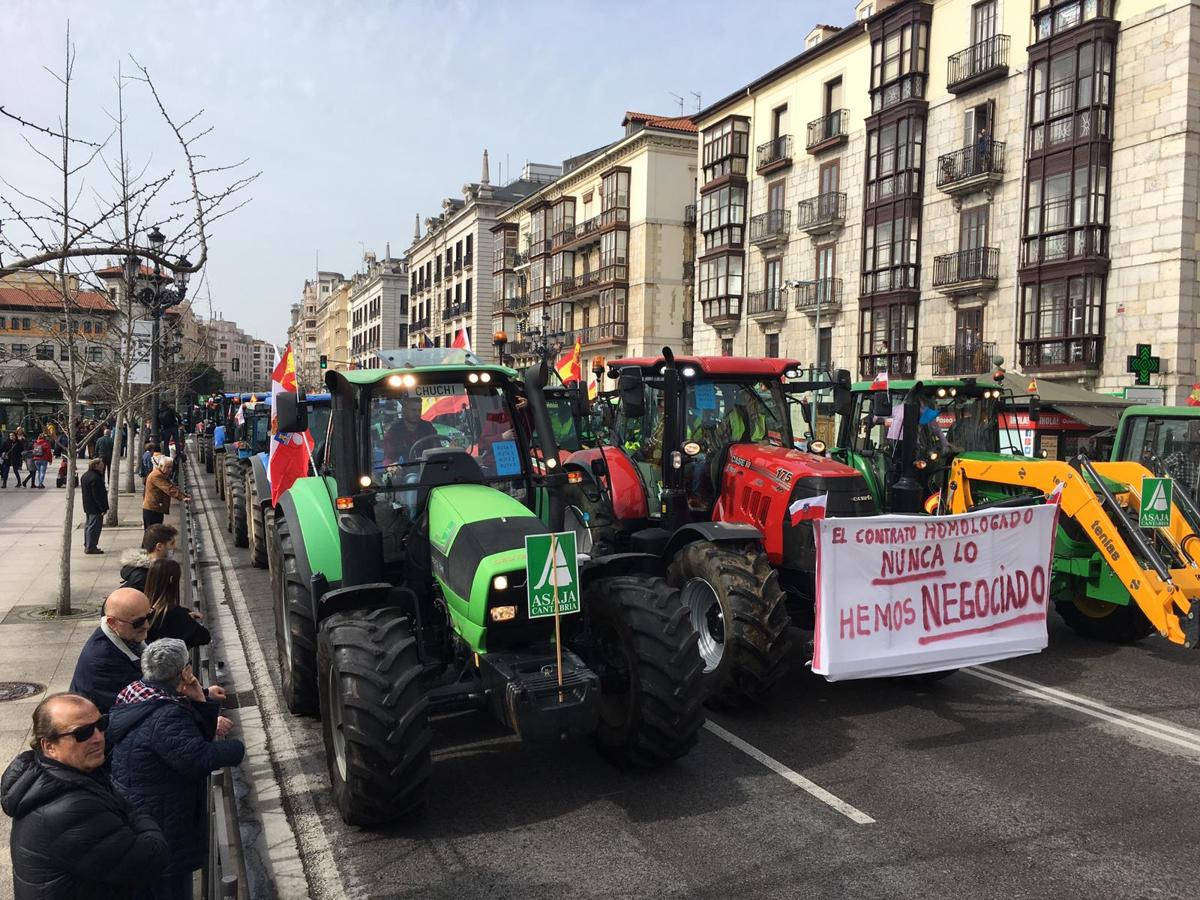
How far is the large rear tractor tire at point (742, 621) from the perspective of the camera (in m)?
6.64

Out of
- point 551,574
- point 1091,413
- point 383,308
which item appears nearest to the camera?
point 551,574

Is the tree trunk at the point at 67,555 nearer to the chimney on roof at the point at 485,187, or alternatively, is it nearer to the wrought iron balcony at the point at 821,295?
the wrought iron balcony at the point at 821,295

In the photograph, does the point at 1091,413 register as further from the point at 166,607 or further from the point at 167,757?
the point at 167,757

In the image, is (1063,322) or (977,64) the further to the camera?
(977,64)

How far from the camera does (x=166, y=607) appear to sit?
229 inches

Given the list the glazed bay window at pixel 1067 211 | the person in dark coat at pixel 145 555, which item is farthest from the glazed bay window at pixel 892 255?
the person in dark coat at pixel 145 555

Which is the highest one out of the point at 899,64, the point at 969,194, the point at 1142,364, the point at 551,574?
the point at 899,64

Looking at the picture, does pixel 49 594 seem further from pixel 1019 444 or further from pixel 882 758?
pixel 1019 444

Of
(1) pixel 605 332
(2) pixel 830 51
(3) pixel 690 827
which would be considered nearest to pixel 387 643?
(3) pixel 690 827

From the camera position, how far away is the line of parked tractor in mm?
5148

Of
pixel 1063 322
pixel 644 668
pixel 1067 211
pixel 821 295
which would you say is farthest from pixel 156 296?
pixel 821 295

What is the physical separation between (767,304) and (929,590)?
30845 mm

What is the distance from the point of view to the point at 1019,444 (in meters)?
11.1

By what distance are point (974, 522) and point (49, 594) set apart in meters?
10.6
